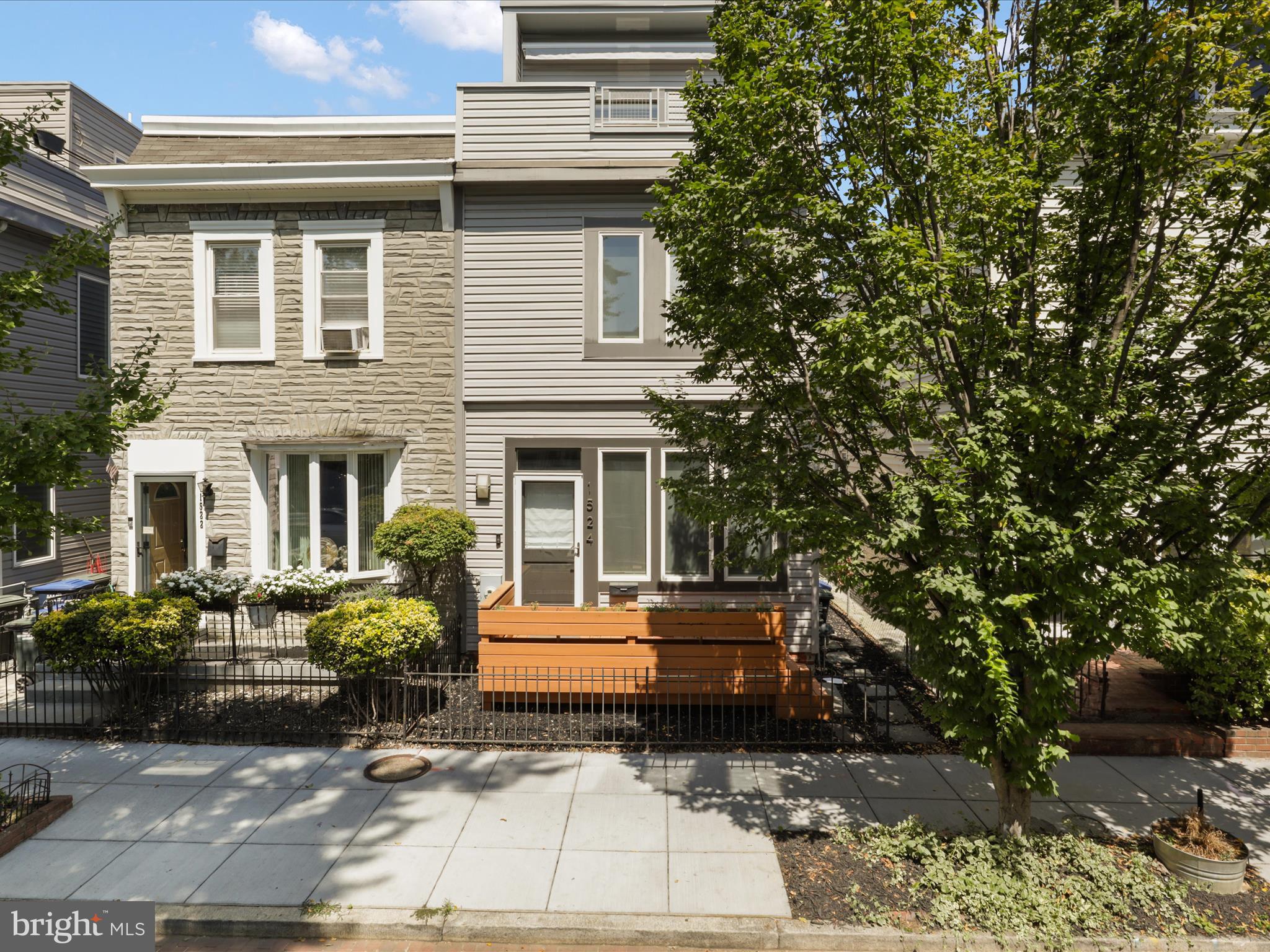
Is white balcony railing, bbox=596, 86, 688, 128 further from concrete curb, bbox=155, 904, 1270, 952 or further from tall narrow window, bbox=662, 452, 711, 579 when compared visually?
concrete curb, bbox=155, 904, 1270, 952

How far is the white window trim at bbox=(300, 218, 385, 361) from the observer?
12148 mm

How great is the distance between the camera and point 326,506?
12352mm

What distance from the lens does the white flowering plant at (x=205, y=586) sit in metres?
11.3

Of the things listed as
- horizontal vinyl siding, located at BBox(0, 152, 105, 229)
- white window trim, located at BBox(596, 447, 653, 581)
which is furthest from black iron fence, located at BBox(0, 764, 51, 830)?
horizontal vinyl siding, located at BBox(0, 152, 105, 229)

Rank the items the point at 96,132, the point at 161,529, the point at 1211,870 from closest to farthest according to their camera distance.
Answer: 1. the point at 1211,870
2. the point at 161,529
3. the point at 96,132

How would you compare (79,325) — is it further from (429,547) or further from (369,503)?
(429,547)

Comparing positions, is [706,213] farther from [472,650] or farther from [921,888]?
[472,650]

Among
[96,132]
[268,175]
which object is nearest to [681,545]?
[268,175]

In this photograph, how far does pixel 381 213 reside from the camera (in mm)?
12141

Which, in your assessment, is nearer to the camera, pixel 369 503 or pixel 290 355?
pixel 290 355

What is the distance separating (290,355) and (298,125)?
4248 mm

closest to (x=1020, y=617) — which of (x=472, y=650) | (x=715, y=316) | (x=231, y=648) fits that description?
A: (x=715, y=316)

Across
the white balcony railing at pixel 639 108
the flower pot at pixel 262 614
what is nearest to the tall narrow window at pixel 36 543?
the flower pot at pixel 262 614

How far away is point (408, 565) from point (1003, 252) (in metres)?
9.51
